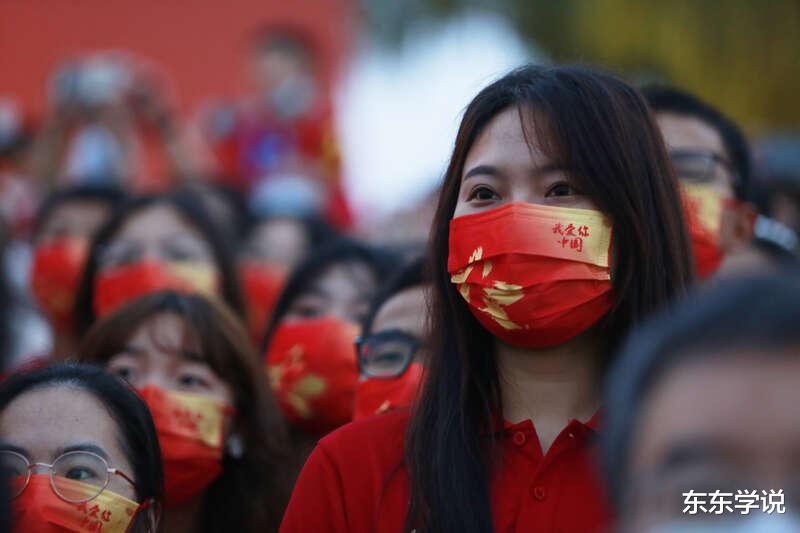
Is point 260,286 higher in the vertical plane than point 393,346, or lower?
lower

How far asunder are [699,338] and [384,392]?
7.54ft

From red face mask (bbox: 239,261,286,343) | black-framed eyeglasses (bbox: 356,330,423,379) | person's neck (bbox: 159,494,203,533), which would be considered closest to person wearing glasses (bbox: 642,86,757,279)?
black-framed eyeglasses (bbox: 356,330,423,379)

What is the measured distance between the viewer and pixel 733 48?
1362 cm

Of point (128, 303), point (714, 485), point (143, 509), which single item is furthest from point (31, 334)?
point (714, 485)

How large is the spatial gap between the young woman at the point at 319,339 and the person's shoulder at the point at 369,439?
159 centimetres

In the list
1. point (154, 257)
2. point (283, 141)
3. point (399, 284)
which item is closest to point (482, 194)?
point (399, 284)

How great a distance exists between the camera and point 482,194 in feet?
9.95

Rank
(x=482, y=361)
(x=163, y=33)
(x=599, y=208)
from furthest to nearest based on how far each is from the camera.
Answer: (x=163, y=33), (x=482, y=361), (x=599, y=208)

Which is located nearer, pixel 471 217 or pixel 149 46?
pixel 471 217

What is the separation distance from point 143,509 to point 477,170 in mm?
1315

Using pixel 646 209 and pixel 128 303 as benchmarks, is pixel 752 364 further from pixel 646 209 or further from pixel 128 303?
pixel 128 303

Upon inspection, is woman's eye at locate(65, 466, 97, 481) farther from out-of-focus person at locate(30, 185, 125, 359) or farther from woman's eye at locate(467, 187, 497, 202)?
out-of-focus person at locate(30, 185, 125, 359)

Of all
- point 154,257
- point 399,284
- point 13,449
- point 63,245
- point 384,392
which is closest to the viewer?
point 13,449

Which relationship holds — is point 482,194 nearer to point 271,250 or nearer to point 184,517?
point 184,517
